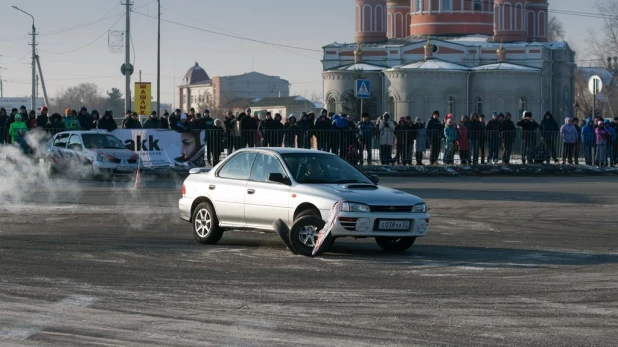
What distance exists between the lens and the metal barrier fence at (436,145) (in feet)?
119

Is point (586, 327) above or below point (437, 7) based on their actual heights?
below

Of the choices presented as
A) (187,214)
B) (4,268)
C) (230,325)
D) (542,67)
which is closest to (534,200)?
(187,214)

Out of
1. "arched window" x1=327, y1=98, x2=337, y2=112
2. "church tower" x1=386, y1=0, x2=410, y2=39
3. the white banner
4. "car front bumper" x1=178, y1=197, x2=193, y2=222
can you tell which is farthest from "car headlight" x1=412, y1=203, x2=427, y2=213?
"church tower" x1=386, y1=0, x2=410, y2=39

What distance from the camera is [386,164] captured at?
3672 centimetres

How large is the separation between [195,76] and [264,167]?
18072cm

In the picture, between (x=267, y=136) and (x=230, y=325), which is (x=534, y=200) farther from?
(x=230, y=325)

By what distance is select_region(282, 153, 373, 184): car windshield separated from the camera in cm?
1555

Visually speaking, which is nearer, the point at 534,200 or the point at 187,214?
the point at 187,214

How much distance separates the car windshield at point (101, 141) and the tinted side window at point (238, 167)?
1625 centimetres

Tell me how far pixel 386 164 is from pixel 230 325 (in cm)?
2736

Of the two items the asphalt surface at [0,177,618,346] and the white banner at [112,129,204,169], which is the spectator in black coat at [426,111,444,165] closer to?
the white banner at [112,129,204,169]

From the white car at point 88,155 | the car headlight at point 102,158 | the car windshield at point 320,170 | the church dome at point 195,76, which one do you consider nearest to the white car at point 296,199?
the car windshield at point 320,170

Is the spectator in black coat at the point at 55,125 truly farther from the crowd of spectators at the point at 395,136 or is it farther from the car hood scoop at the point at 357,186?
the car hood scoop at the point at 357,186

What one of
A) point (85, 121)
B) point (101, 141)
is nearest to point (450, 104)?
point (85, 121)
